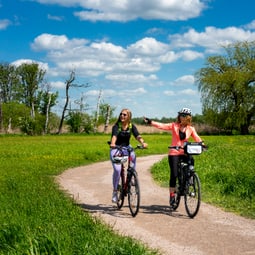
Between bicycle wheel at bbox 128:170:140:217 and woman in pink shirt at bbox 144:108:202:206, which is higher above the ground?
woman in pink shirt at bbox 144:108:202:206

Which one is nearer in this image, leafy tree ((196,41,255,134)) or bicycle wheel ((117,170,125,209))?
bicycle wheel ((117,170,125,209))

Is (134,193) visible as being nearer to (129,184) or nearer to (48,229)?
(129,184)

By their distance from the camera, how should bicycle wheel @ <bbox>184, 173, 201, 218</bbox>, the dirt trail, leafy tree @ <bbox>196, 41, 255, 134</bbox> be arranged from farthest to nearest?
leafy tree @ <bbox>196, 41, 255, 134</bbox>
bicycle wheel @ <bbox>184, 173, 201, 218</bbox>
the dirt trail

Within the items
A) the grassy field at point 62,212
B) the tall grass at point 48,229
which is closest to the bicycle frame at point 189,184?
the grassy field at point 62,212

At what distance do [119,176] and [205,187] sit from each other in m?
4.01

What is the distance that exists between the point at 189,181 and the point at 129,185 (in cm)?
125

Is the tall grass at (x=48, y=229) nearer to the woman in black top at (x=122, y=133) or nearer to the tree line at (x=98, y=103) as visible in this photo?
the woman in black top at (x=122, y=133)

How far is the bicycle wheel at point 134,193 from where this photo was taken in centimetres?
880

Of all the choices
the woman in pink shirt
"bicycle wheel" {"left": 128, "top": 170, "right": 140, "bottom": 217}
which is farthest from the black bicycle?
the woman in pink shirt

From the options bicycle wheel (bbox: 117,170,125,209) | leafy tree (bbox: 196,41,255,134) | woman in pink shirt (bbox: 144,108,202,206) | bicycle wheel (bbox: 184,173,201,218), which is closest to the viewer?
bicycle wheel (bbox: 184,173,201,218)

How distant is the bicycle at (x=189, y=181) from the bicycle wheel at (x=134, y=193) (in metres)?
0.93

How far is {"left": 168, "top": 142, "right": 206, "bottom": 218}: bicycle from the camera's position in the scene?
28.6ft

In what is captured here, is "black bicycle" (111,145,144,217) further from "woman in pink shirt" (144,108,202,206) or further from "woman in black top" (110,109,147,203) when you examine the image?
"woman in pink shirt" (144,108,202,206)

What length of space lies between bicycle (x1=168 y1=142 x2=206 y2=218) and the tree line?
1986 inches
